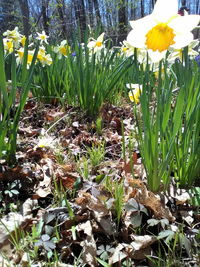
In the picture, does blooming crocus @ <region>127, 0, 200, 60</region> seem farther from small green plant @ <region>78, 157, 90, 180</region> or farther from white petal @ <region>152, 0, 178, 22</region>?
small green plant @ <region>78, 157, 90, 180</region>

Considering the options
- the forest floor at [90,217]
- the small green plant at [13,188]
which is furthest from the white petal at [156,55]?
the small green plant at [13,188]

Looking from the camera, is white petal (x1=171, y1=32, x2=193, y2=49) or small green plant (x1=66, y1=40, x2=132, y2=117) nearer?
white petal (x1=171, y1=32, x2=193, y2=49)

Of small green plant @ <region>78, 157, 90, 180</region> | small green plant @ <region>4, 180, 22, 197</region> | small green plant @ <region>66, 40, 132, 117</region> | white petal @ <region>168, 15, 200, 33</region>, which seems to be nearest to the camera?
white petal @ <region>168, 15, 200, 33</region>

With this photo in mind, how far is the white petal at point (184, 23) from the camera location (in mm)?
922

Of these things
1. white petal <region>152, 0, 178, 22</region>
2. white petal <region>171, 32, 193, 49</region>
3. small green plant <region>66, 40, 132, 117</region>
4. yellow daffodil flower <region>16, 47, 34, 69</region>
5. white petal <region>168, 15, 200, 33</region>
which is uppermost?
white petal <region>152, 0, 178, 22</region>

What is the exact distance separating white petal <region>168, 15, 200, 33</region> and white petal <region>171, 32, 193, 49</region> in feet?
0.06

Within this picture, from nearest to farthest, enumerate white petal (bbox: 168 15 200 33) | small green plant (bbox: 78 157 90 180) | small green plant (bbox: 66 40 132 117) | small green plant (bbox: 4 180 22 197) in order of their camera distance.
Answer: white petal (bbox: 168 15 200 33) → small green plant (bbox: 4 180 22 197) → small green plant (bbox: 78 157 90 180) → small green plant (bbox: 66 40 132 117)

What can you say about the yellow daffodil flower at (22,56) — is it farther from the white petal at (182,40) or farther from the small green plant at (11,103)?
the white petal at (182,40)

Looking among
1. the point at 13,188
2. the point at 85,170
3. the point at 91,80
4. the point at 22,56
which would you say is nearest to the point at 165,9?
the point at 85,170

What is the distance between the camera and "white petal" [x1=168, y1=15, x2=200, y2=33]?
0.92 meters

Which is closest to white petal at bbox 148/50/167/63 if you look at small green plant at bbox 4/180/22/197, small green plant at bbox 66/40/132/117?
small green plant at bbox 4/180/22/197

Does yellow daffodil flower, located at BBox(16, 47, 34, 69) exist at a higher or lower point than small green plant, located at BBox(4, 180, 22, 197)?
higher

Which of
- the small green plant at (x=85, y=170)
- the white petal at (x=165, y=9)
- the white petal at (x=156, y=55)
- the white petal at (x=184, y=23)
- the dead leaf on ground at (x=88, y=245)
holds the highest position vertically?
the white petal at (x=165, y=9)

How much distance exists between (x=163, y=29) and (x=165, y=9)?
69 mm
